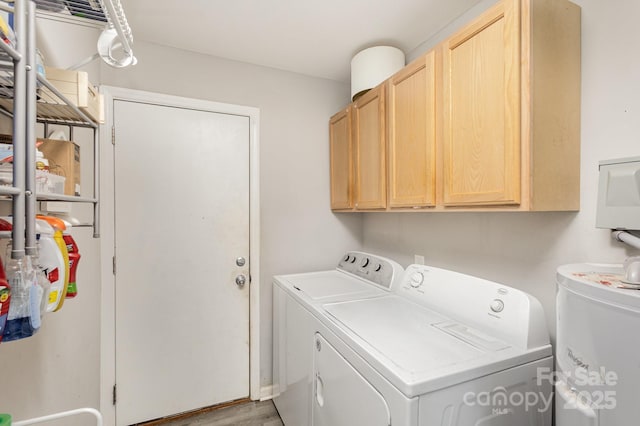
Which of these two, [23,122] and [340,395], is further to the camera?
[340,395]

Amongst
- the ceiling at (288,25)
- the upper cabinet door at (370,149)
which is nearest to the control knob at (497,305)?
the upper cabinet door at (370,149)

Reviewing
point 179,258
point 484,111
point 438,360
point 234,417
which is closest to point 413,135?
point 484,111

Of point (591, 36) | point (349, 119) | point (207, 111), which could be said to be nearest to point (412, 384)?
point (591, 36)

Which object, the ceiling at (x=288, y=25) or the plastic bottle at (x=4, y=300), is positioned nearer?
the plastic bottle at (x=4, y=300)

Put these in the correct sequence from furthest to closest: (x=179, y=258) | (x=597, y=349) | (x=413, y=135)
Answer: (x=179, y=258)
(x=413, y=135)
(x=597, y=349)

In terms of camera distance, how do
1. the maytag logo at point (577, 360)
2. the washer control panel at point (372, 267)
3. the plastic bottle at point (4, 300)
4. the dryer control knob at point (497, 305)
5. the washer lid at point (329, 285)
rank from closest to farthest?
the plastic bottle at point (4, 300) → the maytag logo at point (577, 360) → the dryer control knob at point (497, 305) → the washer lid at point (329, 285) → the washer control panel at point (372, 267)

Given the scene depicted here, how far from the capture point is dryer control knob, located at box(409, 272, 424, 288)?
155 cm

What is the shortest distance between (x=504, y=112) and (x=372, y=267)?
4.01 ft

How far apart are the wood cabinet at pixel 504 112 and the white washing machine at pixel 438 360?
42 centimetres

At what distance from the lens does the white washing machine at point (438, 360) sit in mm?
880

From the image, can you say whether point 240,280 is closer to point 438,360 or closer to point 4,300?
point 438,360

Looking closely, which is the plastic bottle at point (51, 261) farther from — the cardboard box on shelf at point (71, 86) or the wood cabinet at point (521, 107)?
the wood cabinet at point (521, 107)

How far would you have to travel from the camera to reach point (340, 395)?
1.16 m

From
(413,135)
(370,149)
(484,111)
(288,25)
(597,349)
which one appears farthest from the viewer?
(370,149)
